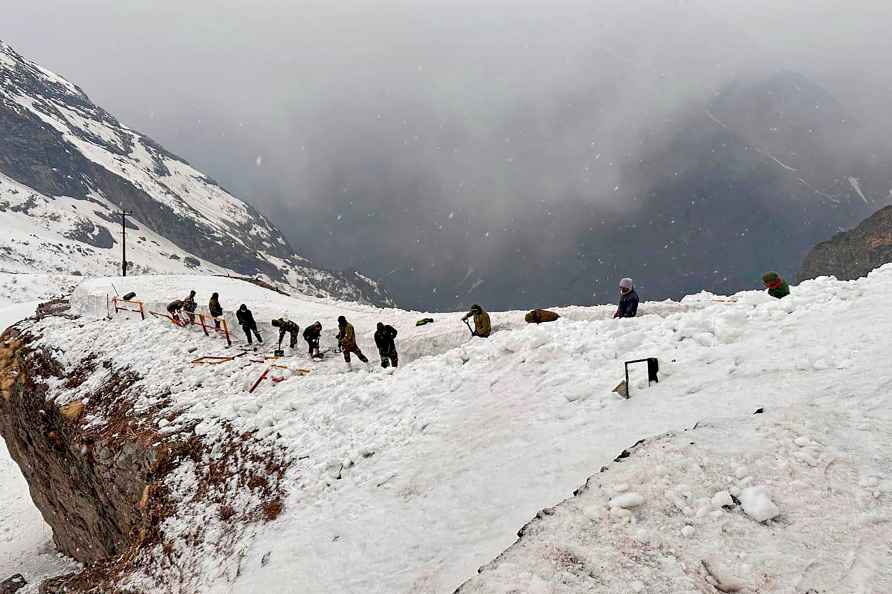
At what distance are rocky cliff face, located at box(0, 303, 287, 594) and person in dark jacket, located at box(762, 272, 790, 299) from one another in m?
11.2

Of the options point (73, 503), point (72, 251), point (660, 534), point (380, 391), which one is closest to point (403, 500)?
point (380, 391)

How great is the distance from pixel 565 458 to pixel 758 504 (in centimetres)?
290

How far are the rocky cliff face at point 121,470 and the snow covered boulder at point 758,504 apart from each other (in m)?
8.04

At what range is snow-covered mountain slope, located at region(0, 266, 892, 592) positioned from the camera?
4715 mm

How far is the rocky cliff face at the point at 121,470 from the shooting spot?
10.0 meters

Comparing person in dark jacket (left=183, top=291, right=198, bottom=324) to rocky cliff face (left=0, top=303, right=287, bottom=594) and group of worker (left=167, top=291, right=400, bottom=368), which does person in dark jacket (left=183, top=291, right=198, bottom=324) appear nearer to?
group of worker (left=167, top=291, right=400, bottom=368)

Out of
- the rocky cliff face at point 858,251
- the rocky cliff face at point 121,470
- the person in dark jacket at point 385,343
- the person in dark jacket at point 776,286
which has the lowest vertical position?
the rocky cliff face at point 121,470

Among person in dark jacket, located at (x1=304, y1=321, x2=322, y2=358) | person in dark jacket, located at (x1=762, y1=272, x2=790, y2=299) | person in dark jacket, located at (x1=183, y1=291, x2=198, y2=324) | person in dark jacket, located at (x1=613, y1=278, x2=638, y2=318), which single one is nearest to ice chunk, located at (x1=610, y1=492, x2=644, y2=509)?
person in dark jacket, located at (x1=762, y1=272, x2=790, y2=299)

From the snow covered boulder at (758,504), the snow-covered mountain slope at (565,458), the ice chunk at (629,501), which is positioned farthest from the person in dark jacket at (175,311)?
the snow covered boulder at (758,504)

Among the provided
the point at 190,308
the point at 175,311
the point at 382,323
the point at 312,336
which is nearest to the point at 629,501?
the point at 382,323

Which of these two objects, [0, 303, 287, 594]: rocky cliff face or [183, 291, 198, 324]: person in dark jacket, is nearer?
[0, 303, 287, 594]: rocky cliff face

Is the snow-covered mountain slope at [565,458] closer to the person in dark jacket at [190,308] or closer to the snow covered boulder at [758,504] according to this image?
the snow covered boulder at [758,504]

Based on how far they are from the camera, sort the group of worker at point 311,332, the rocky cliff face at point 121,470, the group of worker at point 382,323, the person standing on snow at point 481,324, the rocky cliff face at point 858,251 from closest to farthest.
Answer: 1. the rocky cliff face at point 121,470
2. the group of worker at point 382,323
3. the group of worker at point 311,332
4. the person standing on snow at point 481,324
5. the rocky cliff face at point 858,251

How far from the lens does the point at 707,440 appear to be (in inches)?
236
